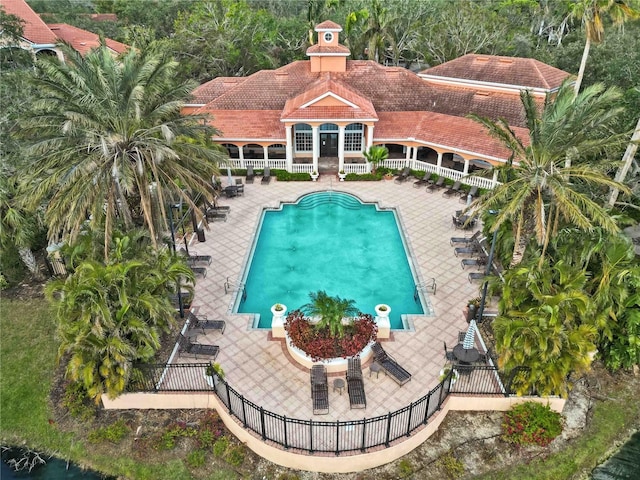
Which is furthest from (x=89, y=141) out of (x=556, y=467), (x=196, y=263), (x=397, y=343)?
(x=556, y=467)

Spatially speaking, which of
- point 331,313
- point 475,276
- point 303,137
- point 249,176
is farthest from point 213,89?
point 331,313

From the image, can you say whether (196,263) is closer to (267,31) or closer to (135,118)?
(135,118)

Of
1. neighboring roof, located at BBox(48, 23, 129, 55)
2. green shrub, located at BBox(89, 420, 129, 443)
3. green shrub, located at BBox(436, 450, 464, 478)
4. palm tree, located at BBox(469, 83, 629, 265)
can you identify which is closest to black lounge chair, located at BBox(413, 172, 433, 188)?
Answer: palm tree, located at BBox(469, 83, 629, 265)

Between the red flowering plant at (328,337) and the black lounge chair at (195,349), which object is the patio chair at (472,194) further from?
the black lounge chair at (195,349)

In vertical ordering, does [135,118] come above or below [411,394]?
above

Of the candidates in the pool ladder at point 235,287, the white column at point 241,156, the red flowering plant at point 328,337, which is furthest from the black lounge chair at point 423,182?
the red flowering plant at point 328,337

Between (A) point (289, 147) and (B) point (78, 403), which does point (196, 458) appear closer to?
(B) point (78, 403)
